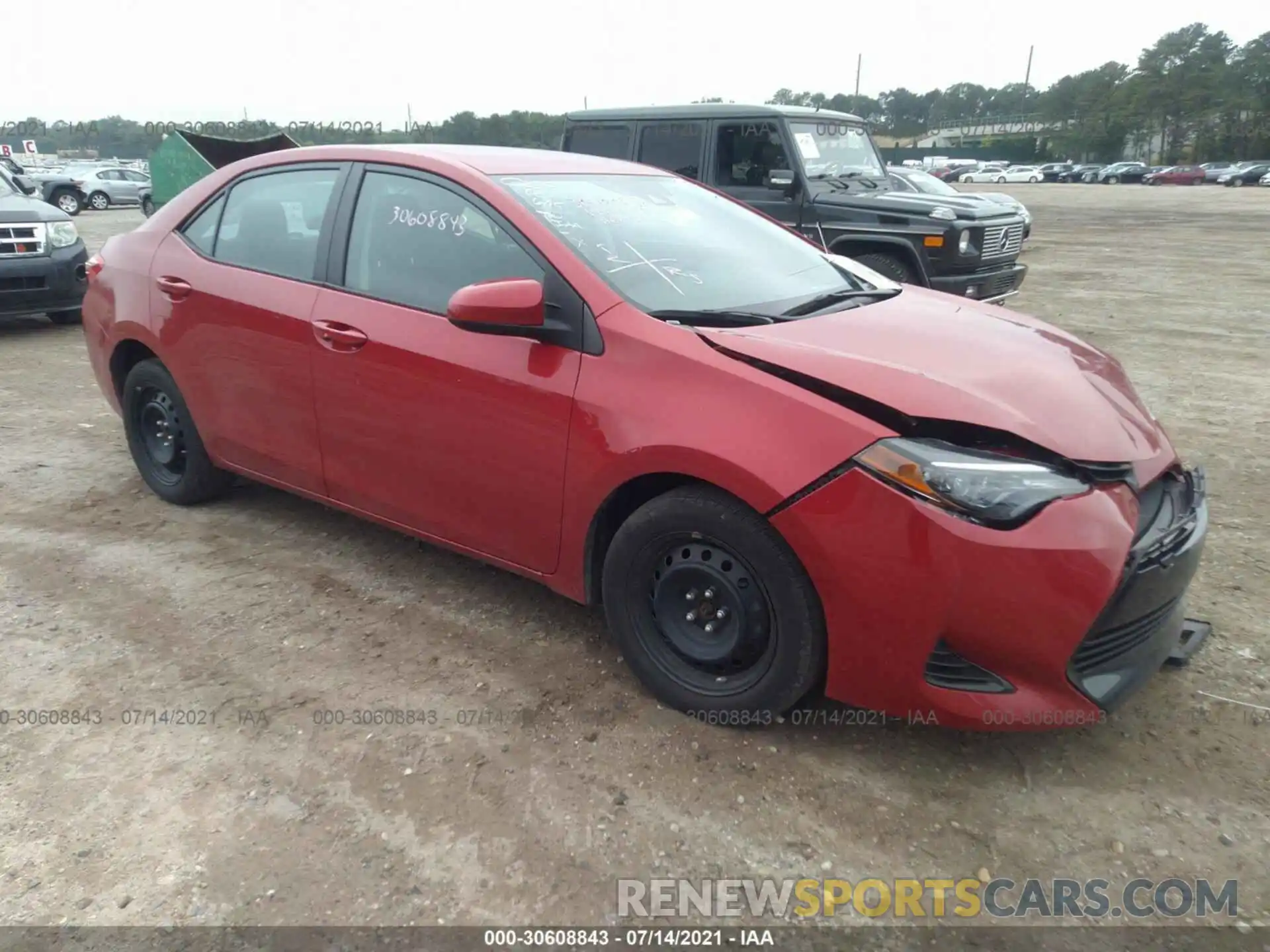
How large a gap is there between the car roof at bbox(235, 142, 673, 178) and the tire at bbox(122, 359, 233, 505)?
1.10 meters

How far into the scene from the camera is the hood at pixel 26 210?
809 cm

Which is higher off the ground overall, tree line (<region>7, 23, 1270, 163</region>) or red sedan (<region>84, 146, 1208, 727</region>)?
tree line (<region>7, 23, 1270, 163</region>)

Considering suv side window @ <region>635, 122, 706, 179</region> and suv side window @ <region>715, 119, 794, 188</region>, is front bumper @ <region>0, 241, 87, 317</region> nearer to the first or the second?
suv side window @ <region>635, 122, 706, 179</region>

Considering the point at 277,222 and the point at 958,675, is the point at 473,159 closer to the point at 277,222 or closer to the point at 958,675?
the point at 277,222

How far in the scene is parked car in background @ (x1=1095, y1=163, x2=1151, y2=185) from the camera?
52906mm

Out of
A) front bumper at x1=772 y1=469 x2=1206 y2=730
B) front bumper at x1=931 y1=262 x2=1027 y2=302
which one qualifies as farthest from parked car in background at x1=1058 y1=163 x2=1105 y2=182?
front bumper at x1=772 y1=469 x2=1206 y2=730

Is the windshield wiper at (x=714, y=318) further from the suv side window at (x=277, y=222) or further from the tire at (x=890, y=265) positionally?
the tire at (x=890, y=265)

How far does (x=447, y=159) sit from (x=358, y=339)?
0.71 m

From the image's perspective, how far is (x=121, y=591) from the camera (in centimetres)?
353

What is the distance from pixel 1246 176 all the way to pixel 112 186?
165 feet

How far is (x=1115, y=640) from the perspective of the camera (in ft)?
7.73

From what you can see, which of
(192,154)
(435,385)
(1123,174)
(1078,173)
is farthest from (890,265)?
(1078,173)

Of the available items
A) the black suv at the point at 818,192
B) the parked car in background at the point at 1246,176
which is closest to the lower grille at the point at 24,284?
the black suv at the point at 818,192

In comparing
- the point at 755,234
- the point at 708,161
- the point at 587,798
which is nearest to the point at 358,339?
the point at 755,234
